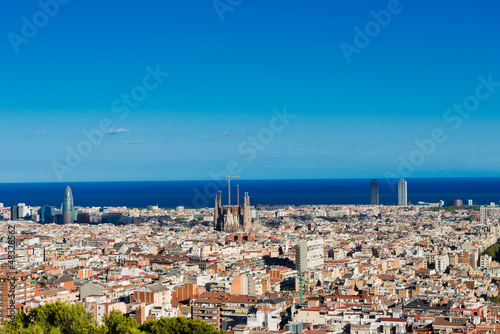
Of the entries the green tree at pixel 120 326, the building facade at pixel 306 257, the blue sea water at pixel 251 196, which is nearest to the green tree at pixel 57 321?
the green tree at pixel 120 326

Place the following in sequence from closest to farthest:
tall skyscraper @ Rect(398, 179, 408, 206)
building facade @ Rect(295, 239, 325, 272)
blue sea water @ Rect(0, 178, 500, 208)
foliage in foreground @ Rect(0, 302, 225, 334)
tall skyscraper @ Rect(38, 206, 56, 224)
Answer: foliage in foreground @ Rect(0, 302, 225, 334) → building facade @ Rect(295, 239, 325, 272) → tall skyscraper @ Rect(38, 206, 56, 224) → tall skyscraper @ Rect(398, 179, 408, 206) → blue sea water @ Rect(0, 178, 500, 208)

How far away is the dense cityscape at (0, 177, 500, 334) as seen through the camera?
19594 mm

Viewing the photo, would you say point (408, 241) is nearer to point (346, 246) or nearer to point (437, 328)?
point (346, 246)

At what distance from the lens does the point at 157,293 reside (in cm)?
2234

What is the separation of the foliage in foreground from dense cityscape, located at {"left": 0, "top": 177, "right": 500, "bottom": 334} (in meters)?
1.72

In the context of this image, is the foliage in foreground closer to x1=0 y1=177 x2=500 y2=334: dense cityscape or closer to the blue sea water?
x1=0 y1=177 x2=500 y2=334: dense cityscape

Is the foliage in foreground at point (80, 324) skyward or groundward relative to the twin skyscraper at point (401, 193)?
groundward

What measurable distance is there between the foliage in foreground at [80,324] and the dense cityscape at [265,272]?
1721 mm

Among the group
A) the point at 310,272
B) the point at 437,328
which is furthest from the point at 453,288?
the point at 437,328

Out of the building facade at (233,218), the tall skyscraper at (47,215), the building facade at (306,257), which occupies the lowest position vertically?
the building facade at (306,257)

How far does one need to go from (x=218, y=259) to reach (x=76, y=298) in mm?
11300

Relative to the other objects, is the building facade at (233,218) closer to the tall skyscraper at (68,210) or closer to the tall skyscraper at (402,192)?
the tall skyscraper at (68,210)

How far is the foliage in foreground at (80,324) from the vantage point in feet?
48.9

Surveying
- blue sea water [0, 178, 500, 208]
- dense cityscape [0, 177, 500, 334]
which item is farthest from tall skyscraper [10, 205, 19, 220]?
blue sea water [0, 178, 500, 208]
